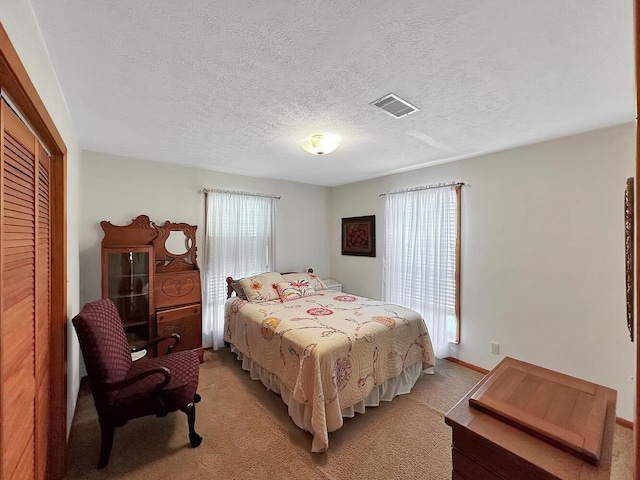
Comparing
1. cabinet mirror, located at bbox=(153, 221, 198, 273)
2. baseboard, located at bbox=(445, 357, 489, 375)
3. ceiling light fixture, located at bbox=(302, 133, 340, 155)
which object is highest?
ceiling light fixture, located at bbox=(302, 133, 340, 155)

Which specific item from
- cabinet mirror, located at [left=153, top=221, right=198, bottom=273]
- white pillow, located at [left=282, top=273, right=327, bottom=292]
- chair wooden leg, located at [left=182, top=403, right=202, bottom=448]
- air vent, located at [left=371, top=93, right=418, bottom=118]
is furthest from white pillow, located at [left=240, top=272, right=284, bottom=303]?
air vent, located at [left=371, top=93, right=418, bottom=118]

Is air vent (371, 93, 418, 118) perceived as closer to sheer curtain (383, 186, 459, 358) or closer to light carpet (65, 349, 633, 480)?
sheer curtain (383, 186, 459, 358)

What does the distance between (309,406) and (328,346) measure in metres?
0.45

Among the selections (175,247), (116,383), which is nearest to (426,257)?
(175,247)

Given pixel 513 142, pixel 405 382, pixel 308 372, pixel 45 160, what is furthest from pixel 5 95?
pixel 513 142

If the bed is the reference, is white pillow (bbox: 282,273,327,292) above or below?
above

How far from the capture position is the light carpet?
174cm

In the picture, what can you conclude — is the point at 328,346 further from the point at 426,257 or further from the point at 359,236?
the point at 359,236

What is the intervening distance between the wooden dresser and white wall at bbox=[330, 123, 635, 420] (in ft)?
5.87

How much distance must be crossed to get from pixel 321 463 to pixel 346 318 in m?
1.17

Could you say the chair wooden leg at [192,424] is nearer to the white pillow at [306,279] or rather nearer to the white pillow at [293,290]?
the white pillow at [293,290]

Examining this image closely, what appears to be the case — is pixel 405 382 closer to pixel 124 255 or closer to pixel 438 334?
pixel 438 334

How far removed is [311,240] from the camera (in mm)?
4703

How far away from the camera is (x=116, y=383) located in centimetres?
176
